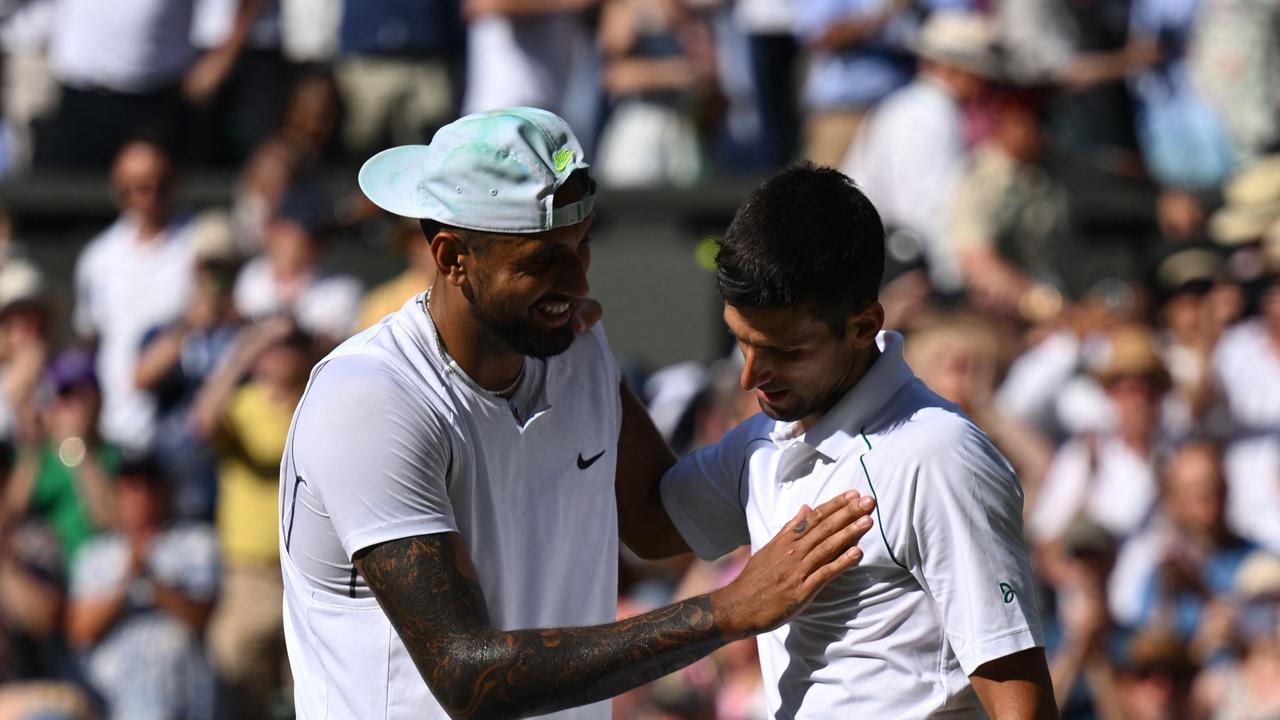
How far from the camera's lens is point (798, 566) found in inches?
113

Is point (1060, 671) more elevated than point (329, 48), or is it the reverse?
point (329, 48)

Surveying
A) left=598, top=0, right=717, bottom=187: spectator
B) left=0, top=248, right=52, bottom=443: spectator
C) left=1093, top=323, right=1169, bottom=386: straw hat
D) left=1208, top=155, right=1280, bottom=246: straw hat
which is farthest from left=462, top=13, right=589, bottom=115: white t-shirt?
left=1208, top=155, right=1280, bottom=246: straw hat

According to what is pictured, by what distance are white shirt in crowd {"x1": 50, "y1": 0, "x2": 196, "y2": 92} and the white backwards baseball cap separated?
18.1 ft

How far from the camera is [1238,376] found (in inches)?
290

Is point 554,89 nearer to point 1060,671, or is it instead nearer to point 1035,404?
point 1035,404

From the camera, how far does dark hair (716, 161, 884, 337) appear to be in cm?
288

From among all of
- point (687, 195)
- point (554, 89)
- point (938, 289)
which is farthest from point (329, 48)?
point (938, 289)

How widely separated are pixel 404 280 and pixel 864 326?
164 inches

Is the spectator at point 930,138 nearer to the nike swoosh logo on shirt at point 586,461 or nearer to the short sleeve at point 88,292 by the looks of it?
the short sleeve at point 88,292

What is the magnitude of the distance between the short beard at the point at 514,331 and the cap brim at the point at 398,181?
6.2 inches

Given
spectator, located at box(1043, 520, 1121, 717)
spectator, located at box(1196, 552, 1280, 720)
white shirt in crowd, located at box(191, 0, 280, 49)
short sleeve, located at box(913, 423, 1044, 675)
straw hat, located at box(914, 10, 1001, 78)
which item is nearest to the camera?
short sleeve, located at box(913, 423, 1044, 675)

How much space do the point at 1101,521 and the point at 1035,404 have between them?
489 mm

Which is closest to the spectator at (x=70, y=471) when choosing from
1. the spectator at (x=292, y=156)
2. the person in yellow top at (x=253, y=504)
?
the person in yellow top at (x=253, y=504)

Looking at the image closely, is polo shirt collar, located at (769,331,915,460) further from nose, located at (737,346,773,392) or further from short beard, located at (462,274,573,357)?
short beard, located at (462,274,573,357)
